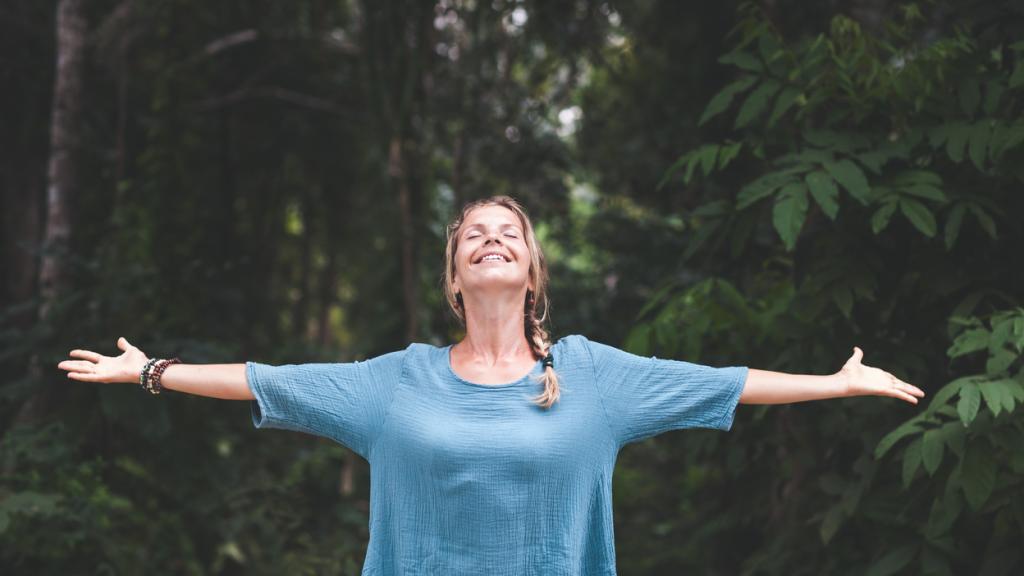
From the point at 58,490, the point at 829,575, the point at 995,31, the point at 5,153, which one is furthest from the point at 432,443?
the point at 5,153

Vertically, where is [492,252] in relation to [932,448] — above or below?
above

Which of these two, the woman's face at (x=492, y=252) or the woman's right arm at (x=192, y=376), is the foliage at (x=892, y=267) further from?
the woman's right arm at (x=192, y=376)

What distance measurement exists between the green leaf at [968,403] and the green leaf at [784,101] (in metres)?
1.05

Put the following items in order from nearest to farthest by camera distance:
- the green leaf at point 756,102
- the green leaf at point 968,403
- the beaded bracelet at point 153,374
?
the beaded bracelet at point 153,374 < the green leaf at point 968,403 < the green leaf at point 756,102

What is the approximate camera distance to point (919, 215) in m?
3.05

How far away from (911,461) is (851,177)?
2.84 feet

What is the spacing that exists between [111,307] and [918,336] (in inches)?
146

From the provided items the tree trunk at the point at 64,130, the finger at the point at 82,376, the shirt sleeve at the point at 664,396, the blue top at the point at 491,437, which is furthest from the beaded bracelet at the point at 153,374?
the tree trunk at the point at 64,130

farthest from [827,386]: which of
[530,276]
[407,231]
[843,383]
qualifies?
[407,231]

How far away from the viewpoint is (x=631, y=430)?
2.34 meters

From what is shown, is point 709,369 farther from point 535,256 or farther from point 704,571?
point 704,571

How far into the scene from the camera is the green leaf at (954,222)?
304 centimetres

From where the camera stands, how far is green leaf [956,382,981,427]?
2.58m

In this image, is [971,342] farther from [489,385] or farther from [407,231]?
[407,231]
